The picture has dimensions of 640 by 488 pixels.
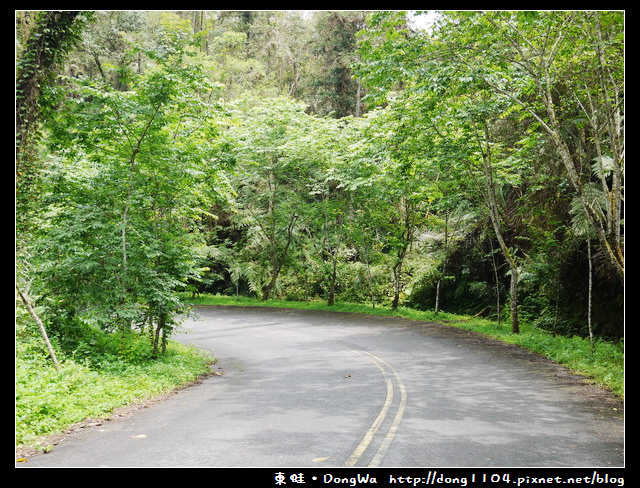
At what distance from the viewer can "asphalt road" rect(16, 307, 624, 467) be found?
620cm

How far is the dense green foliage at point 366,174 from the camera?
450 inches

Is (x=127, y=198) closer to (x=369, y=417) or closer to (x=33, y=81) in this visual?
(x=33, y=81)

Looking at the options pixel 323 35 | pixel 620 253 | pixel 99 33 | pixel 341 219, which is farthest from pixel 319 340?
pixel 99 33

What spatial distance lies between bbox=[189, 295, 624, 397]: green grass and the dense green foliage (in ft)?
1.57

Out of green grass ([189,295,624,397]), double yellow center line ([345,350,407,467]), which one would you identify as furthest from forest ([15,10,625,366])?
double yellow center line ([345,350,407,467])

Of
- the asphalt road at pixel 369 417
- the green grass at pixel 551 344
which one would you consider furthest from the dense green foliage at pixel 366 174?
the asphalt road at pixel 369 417

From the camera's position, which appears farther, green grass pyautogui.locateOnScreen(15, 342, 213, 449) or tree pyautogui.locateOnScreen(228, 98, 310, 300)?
tree pyautogui.locateOnScreen(228, 98, 310, 300)

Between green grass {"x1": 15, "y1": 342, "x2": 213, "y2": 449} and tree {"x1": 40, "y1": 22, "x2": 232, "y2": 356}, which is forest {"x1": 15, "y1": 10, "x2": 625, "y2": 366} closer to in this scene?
tree {"x1": 40, "y1": 22, "x2": 232, "y2": 356}

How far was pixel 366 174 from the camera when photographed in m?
23.2

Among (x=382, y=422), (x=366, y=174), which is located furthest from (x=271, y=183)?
(x=382, y=422)

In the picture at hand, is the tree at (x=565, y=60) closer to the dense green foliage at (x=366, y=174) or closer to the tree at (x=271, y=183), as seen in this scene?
the dense green foliage at (x=366, y=174)

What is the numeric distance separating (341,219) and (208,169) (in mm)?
14729

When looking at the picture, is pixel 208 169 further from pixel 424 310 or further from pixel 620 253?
pixel 424 310

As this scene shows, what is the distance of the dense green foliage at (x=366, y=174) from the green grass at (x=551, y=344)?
478 millimetres
